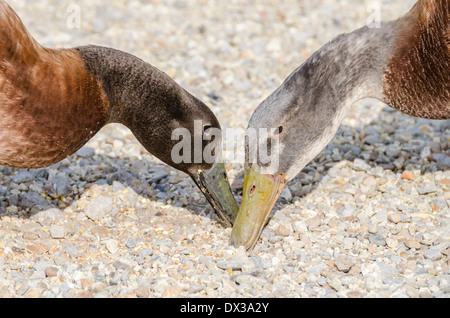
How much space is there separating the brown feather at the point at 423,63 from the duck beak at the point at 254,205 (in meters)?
1.13

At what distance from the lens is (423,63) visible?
469 cm

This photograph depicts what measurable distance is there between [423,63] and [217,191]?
1797 mm

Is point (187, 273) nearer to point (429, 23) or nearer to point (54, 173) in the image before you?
point (54, 173)

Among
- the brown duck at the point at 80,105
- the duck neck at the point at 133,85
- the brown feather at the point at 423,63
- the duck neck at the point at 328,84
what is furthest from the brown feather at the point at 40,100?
the brown feather at the point at 423,63

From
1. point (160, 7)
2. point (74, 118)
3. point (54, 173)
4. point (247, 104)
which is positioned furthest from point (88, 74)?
point (160, 7)

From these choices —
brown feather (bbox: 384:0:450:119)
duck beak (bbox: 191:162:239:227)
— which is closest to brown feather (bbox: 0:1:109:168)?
duck beak (bbox: 191:162:239:227)

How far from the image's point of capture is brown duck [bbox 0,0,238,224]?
4.20 m

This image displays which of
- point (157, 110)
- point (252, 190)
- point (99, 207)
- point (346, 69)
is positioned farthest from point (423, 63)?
point (99, 207)

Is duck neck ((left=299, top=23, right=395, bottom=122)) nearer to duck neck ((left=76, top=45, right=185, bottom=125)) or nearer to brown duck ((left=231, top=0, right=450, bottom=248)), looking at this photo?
brown duck ((left=231, top=0, right=450, bottom=248))

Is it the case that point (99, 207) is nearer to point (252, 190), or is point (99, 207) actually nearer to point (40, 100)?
point (40, 100)

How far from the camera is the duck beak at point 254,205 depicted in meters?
4.60

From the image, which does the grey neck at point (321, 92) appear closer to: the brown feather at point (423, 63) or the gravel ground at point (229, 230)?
the brown feather at point (423, 63)

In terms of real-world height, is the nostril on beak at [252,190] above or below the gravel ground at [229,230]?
above

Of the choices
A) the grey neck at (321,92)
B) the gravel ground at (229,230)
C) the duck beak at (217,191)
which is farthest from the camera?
the duck beak at (217,191)
